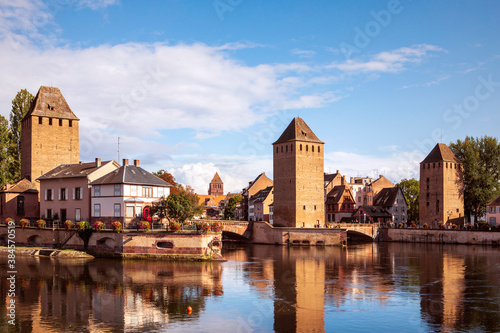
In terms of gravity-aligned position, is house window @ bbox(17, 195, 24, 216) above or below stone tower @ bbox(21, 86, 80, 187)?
below

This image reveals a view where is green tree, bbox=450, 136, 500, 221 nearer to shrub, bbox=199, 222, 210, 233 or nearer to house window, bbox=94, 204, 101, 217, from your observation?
shrub, bbox=199, 222, 210, 233

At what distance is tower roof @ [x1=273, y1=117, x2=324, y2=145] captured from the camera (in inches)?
2482

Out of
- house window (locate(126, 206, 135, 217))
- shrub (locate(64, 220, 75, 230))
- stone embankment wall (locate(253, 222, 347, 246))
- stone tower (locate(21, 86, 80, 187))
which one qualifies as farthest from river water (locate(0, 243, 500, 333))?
stone embankment wall (locate(253, 222, 347, 246))

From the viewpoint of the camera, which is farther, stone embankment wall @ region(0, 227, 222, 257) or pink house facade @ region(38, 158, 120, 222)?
pink house facade @ region(38, 158, 120, 222)

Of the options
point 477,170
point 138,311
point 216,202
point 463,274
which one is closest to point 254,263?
point 463,274

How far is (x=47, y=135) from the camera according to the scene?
55.4m

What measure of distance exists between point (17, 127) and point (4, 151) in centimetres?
453

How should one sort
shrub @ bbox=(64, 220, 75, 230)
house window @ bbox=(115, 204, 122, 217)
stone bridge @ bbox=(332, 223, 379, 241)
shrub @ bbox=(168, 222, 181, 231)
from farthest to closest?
1. stone bridge @ bbox=(332, 223, 379, 241)
2. shrub @ bbox=(64, 220, 75, 230)
3. house window @ bbox=(115, 204, 122, 217)
4. shrub @ bbox=(168, 222, 181, 231)

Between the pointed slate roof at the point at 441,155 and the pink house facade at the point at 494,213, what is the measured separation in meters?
10.6

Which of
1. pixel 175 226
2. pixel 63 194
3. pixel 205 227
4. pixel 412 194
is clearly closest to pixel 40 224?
pixel 63 194

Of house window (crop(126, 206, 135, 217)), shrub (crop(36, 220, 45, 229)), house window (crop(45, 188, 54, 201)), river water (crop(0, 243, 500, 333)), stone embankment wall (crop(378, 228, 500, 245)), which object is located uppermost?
house window (crop(45, 188, 54, 201))

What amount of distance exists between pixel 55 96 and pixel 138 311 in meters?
42.2

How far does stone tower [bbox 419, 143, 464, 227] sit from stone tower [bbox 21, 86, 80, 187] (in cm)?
5045

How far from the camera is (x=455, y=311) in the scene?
21.7 metres
